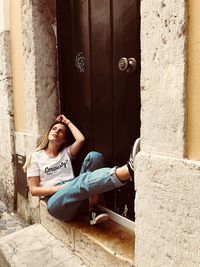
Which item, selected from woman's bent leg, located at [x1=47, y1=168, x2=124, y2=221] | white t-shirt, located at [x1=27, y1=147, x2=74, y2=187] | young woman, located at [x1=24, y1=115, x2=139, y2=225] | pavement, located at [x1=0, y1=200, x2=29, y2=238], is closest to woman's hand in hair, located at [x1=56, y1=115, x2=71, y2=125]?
young woman, located at [x1=24, y1=115, x2=139, y2=225]

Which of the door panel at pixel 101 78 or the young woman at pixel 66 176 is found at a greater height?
the door panel at pixel 101 78

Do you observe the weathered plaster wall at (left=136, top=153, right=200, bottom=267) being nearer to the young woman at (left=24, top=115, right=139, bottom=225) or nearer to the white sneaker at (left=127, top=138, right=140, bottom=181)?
the white sneaker at (left=127, top=138, right=140, bottom=181)

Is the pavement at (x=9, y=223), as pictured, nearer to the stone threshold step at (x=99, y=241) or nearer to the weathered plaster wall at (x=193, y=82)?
the stone threshold step at (x=99, y=241)

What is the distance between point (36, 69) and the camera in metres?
2.75

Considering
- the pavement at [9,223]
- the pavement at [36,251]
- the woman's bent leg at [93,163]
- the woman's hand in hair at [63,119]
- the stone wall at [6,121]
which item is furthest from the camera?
→ the stone wall at [6,121]

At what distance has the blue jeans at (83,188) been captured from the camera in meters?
1.87

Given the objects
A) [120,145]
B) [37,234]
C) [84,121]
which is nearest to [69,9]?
[84,121]

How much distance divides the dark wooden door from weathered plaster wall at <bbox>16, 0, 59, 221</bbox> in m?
0.09

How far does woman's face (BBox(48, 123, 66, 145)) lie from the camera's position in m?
2.55

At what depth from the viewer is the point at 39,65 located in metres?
2.77

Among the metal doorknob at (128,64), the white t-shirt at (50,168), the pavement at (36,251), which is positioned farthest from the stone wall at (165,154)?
the white t-shirt at (50,168)

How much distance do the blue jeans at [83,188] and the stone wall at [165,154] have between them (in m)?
0.34

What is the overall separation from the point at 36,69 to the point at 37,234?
1559mm

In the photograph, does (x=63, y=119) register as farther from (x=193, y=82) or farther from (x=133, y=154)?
(x=193, y=82)
